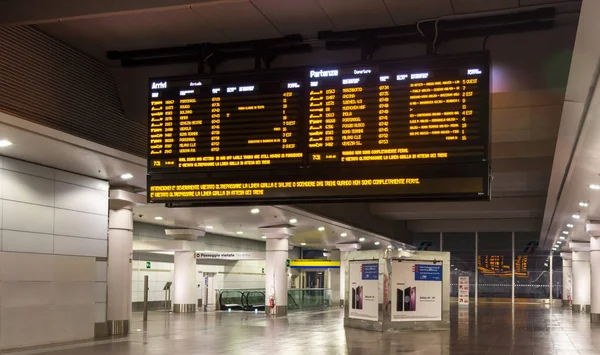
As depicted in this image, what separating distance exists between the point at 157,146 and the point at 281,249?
22778 mm

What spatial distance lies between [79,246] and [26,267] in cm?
184

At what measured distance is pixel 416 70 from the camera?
780cm

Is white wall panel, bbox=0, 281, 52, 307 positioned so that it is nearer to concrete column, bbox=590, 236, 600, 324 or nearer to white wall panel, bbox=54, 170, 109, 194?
white wall panel, bbox=54, 170, 109, 194

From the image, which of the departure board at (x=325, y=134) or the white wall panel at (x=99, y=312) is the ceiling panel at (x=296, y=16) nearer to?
the departure board at (x=325, y=134)

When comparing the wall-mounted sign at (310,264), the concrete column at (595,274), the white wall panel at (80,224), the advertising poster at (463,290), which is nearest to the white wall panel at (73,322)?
the white wall panel at (80,224)

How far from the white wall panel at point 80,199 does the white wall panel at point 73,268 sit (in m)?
1.15

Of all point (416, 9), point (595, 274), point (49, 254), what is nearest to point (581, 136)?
point (416, 9)

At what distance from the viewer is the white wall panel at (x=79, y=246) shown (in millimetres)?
14727

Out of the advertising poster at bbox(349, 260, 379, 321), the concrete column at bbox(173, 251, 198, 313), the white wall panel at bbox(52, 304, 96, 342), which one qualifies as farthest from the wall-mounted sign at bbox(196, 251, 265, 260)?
the white wall panel at bbox(52, 304, 96, 342)

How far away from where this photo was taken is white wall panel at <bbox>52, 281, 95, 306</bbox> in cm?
1455

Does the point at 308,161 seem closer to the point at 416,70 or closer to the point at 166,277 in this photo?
the point at 416,70

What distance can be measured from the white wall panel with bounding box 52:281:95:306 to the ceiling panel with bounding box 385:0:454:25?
950 centimetres

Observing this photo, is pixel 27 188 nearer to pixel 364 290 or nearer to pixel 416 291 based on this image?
pixel 364 290

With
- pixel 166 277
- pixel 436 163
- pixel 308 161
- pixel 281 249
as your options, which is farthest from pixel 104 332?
pixel 166 277
